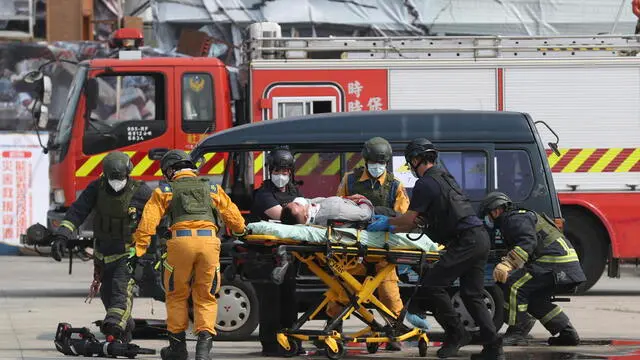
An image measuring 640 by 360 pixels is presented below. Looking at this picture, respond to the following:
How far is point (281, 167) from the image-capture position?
Result: 11.2m

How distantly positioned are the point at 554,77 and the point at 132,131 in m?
4.68

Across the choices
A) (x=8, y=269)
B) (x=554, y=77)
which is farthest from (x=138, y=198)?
(x=8, y=269)

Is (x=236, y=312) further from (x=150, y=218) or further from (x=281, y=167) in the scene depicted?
(x=150, y=218)

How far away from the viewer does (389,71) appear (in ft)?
52.7

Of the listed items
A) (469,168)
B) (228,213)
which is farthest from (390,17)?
(228,213)

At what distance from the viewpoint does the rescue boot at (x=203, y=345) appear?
10000 mm

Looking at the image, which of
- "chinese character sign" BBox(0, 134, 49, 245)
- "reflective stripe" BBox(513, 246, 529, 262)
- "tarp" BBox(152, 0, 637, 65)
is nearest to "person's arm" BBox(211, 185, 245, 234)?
"reflective stripe" BBox(513, 246, 529, 262)

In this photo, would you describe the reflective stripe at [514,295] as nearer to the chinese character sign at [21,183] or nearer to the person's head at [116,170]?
the person's head at [116,170]

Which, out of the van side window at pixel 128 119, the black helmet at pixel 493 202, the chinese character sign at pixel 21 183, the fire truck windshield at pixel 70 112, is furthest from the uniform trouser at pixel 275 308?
the chinese character sign at pixel 21 183

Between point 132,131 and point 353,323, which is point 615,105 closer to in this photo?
point 353,323

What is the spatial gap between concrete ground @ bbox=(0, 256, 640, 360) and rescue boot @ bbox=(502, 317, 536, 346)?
0.13 metres

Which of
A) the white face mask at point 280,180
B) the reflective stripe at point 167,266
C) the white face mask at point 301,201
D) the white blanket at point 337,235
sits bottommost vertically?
the reflective stripe at point 167,266

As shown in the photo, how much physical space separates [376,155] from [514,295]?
→ 151 centimetres

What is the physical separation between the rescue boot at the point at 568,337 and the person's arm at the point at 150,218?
343cm
